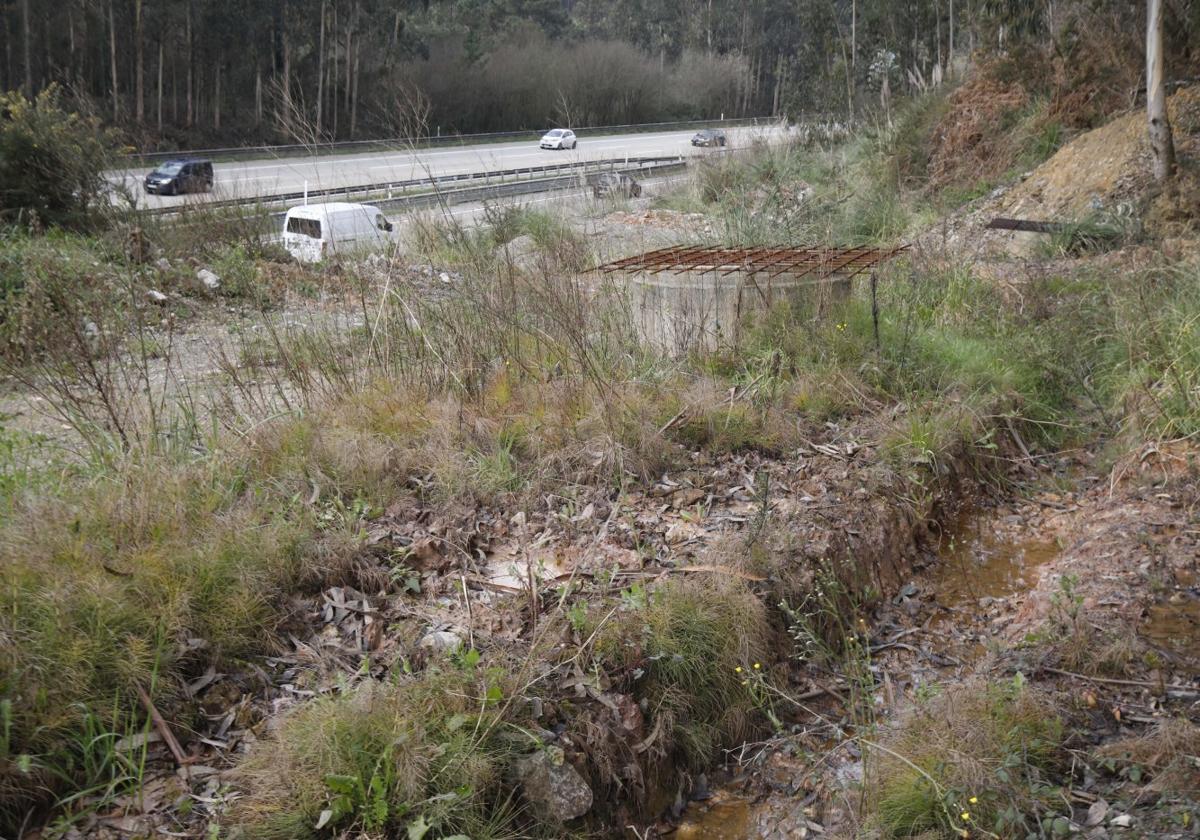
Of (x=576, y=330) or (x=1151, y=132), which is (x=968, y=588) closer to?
(x=576, y=330)

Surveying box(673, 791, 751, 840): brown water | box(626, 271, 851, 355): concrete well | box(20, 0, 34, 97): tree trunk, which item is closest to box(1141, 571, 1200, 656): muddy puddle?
box(673, 791, 751, 840): brown water

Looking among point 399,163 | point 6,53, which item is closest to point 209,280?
point 399,163

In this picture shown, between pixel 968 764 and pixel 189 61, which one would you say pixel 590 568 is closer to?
pixel 968 764

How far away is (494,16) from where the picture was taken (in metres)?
50.3

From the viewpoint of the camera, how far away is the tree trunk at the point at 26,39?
2970cm

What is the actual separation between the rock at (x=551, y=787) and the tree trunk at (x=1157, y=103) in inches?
428

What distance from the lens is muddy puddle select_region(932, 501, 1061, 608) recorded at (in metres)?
5.23

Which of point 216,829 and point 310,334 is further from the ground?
point 310,334

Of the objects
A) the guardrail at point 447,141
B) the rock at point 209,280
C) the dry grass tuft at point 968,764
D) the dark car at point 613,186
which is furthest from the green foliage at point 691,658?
the dark car at point 613,186

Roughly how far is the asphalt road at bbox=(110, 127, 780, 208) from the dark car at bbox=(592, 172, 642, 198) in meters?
0.90

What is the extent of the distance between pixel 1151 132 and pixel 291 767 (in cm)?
1192

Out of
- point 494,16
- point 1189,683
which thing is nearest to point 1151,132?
point 1189,683

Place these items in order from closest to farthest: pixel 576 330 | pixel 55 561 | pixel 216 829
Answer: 1. pixel 216 829
2. pixel 55 561
3. pixel 576 330

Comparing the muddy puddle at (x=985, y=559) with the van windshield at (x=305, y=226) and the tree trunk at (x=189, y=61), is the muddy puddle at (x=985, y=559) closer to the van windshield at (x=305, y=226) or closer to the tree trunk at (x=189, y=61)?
the van windshield at (x=305, y=226)
